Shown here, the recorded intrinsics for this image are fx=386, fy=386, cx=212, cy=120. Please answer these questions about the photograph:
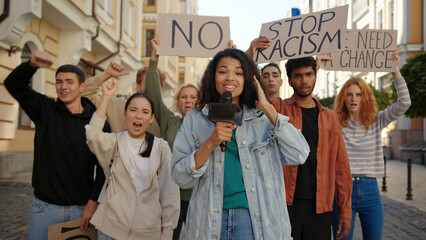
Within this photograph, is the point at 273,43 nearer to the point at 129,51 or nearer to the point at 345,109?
the point at 345,109

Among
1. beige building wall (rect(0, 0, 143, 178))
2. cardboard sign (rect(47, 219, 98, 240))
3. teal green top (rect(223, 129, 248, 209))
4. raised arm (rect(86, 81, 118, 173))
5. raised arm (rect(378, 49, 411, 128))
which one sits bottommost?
cardboard sign (rect(47, 219, 98, 240))

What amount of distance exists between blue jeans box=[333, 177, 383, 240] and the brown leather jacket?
40 centimetres

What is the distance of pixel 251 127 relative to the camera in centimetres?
221

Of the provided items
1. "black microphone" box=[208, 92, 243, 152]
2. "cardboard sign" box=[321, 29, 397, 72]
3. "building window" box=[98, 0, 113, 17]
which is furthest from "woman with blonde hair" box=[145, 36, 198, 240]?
"building window" box=[98, 0, 113, 17]

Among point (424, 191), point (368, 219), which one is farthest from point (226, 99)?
point (424, 191)

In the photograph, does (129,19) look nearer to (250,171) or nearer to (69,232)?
(69,232)

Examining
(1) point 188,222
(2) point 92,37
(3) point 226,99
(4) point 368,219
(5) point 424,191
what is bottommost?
(5) point 424,191

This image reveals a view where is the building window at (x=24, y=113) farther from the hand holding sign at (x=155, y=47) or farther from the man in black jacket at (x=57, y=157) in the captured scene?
the man in black jacket at (x=57, y=157)

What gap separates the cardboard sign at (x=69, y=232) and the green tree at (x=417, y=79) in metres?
9.04

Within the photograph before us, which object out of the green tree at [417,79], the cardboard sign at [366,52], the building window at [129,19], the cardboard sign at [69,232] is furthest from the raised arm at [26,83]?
the building window at [129,19]

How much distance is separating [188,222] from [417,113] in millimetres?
10272

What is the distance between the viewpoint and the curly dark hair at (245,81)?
223 cm

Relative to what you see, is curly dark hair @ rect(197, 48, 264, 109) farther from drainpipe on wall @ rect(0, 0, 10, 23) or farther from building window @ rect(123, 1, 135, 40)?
building window @ rect(123, 1, 135, 40)

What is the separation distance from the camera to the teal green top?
2.06 meters
